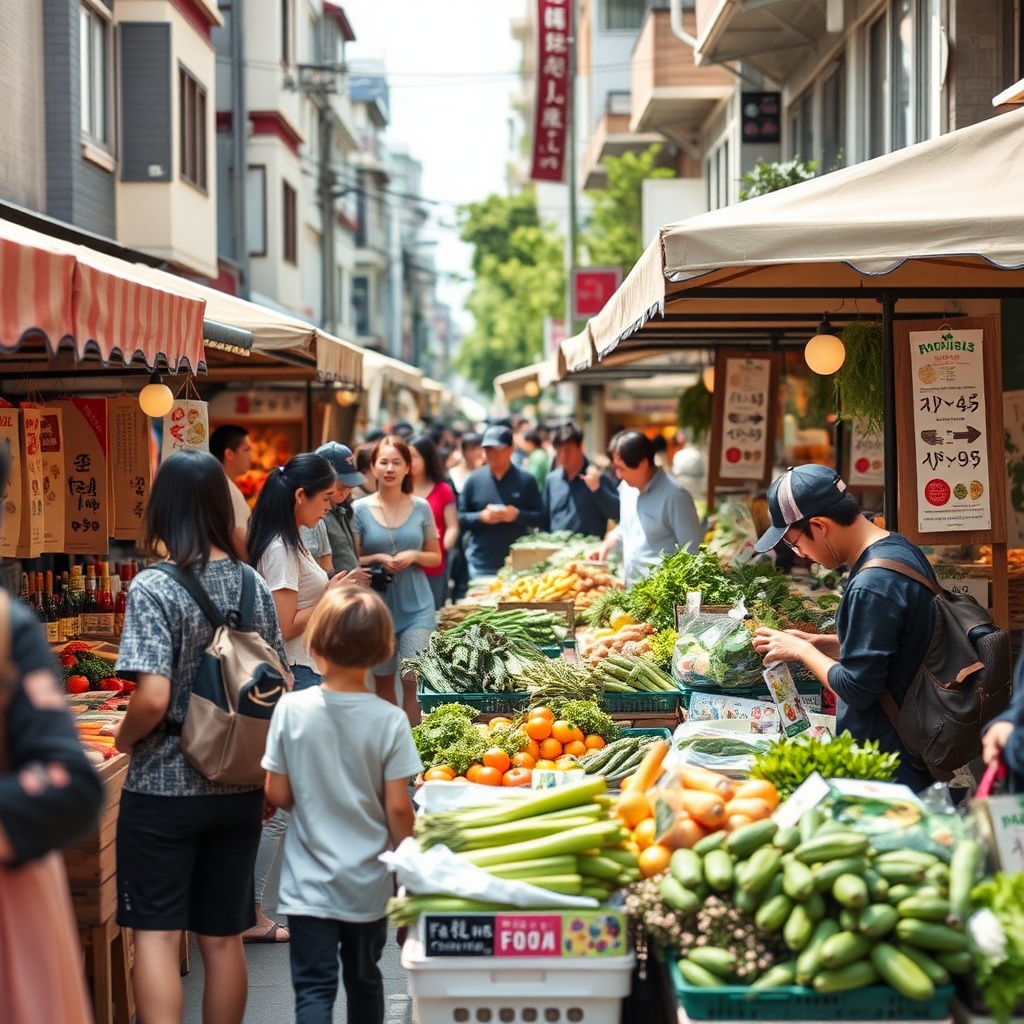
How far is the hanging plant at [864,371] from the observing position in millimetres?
7762

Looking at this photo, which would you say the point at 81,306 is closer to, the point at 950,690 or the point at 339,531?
the point at 950,690

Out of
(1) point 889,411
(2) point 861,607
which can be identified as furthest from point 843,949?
(1) point 889,411

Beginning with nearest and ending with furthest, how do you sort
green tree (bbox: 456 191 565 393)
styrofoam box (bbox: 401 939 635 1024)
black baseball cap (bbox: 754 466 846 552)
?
styrofoam box (bbox: 401 939 635 1024), black baseball cap (bbox: 754 466 846 552), green tree (bbox: 456 191 565 393)

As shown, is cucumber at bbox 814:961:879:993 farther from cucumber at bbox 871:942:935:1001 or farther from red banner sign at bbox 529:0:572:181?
red banner sign at bbox 529:0:572:181

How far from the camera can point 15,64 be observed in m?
13.5

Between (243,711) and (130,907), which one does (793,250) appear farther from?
(130,907)

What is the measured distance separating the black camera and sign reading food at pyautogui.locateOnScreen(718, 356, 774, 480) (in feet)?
14.1

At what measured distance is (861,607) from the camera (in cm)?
478

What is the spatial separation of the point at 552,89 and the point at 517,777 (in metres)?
25.8

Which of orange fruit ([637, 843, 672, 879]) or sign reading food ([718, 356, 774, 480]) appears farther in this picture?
sign reading food ([718, 356, 774, 480])

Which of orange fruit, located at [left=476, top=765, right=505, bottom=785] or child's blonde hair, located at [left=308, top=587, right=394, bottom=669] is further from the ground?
child's blonde hair, located at [left=308, top=587, right=394, bottom=669]

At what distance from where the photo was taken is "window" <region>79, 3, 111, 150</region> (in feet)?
52.9

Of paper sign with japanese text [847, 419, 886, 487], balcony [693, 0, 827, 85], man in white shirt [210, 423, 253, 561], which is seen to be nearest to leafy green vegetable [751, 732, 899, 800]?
man in white shirt [210, 423, 253, 561]

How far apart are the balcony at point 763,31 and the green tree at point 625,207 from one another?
9.71m
